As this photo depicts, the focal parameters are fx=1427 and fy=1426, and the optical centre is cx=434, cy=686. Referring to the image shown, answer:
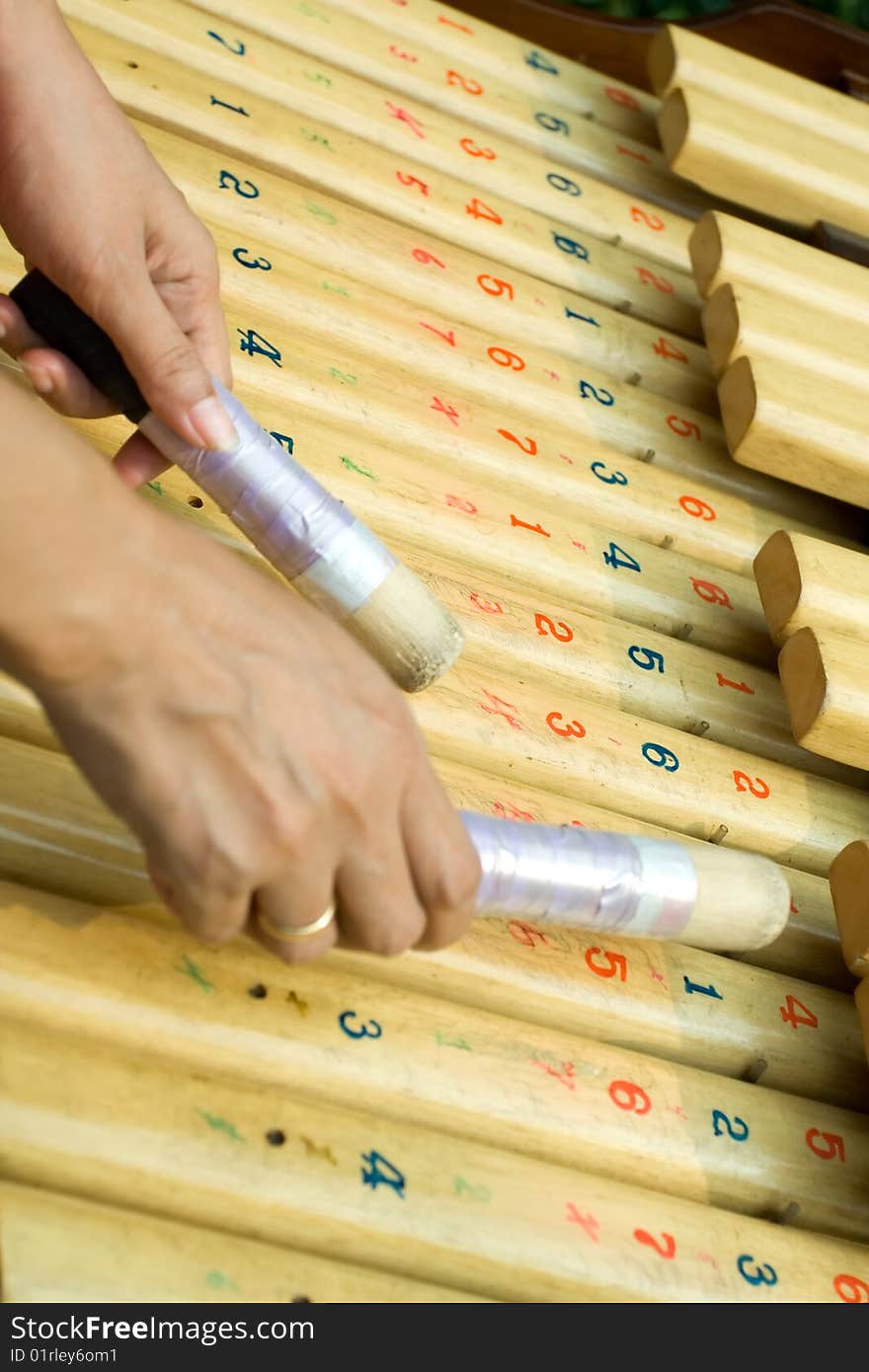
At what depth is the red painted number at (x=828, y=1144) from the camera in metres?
1.17

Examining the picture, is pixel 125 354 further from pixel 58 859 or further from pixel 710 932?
pixel 710 932

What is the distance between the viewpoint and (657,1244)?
1044mm

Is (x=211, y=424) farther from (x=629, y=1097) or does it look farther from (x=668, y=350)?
(x=668, y=350)

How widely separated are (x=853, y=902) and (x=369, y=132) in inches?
41.7

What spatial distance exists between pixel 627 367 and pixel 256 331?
1.57 feet

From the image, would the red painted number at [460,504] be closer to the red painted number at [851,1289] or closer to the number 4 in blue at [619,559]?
the number 4 in blue at [619,559]

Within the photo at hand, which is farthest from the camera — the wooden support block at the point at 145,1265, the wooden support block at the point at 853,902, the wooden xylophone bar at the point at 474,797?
the wooden support block at the point at 853,902

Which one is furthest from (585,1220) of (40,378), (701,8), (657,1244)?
(701,8)

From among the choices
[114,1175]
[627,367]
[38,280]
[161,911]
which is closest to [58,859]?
[161,911]

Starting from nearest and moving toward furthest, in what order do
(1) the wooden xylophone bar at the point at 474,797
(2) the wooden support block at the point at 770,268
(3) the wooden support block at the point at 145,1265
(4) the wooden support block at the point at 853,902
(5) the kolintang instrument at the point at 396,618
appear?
1. (3) the wooden support block at the point at 145,1265
2. (1) the wooden xylophone bar at the point at 474,797
3. (5) the kolintang instrument at the point at 396,618
4. (4) the wooden support block at the point at 853,902
5. (2) the wooden support block at the point at 770,268

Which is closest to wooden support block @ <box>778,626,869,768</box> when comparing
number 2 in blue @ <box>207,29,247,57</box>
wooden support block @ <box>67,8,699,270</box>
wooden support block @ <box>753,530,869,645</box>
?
wooden support block @ <box>753,530,869,645</box>

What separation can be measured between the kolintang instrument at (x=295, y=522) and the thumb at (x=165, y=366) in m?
0.02

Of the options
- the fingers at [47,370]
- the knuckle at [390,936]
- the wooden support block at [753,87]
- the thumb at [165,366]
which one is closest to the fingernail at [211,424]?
the thumb at [165,366]

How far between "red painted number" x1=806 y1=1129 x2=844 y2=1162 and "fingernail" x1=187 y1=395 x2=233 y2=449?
734 mm
